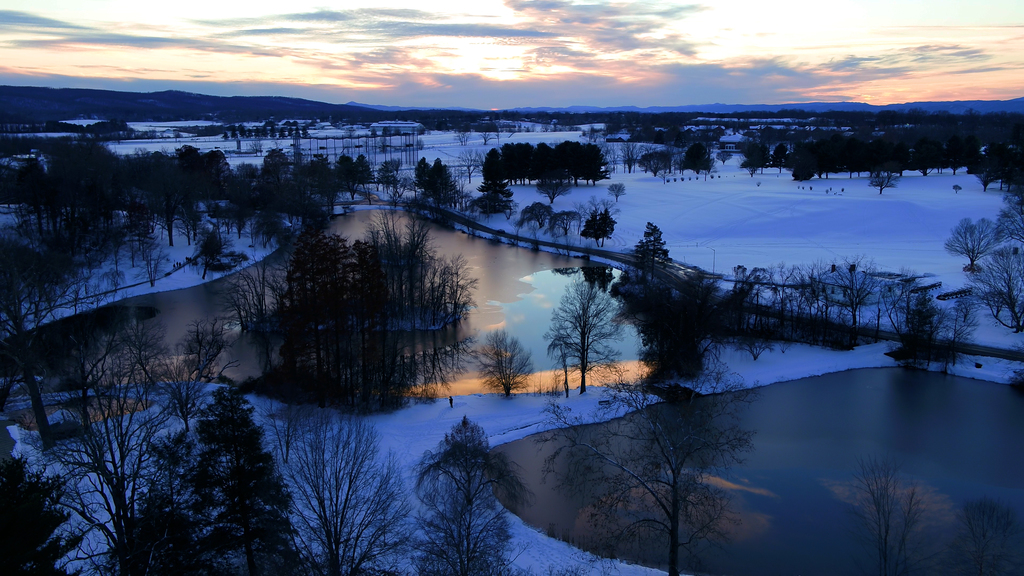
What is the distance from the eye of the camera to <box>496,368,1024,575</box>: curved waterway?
10102 mm

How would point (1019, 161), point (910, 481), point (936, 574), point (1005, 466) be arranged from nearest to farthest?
point (936, 574), point (910, 481), point (1005, 466), point (1019, 161)

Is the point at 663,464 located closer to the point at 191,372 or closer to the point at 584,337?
the point at 584,337

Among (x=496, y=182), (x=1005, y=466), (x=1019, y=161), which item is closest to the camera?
(x=1005, y=466)

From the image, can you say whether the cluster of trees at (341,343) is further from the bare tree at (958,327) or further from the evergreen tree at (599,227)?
the evergreen tree at (599,227)

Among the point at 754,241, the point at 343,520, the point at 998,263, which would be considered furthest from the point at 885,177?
the point at 343,520

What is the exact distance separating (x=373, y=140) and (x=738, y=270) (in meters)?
71.1

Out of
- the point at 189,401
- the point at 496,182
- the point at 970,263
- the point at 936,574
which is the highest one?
the point at 496,182

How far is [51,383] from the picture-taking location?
51.2 feet

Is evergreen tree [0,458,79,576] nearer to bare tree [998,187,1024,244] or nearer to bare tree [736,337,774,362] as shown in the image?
bare tree [736,337,774,362]

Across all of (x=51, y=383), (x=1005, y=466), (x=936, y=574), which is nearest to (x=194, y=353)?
(x=51, y=383)

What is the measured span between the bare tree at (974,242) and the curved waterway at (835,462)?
10.3 meters

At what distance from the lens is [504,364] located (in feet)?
53.3

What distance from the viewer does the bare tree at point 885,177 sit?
126 feet

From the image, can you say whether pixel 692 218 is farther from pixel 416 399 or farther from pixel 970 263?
pixel 416 399
